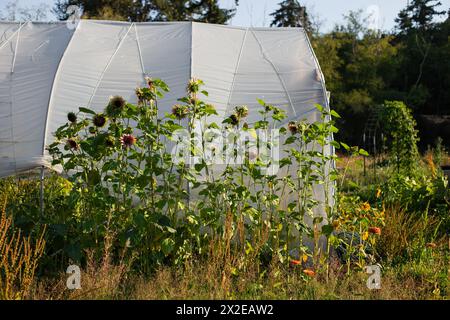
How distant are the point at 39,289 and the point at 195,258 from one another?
1.48 meters

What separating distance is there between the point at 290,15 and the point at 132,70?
25151 millimetres

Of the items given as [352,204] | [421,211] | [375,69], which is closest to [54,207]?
[352,204]

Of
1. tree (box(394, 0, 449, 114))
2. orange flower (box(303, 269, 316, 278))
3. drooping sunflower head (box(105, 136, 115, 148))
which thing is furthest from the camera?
tree (box(394, 0, 449, 114))

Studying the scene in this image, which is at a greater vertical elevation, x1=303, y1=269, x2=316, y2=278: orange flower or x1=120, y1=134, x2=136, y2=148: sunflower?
x1=120, y1=134, x2=136, y2=148: sunflower

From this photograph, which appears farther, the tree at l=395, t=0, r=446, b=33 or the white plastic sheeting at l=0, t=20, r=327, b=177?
the tree at l=395, t=0, r=446, b=33

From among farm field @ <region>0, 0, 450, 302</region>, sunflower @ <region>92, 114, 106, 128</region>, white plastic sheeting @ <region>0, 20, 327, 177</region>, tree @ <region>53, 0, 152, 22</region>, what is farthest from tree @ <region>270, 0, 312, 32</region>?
sunflower @ <region>92, 114, 106, 128</region>

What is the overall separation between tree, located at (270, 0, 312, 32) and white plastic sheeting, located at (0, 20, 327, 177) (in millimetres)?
23383

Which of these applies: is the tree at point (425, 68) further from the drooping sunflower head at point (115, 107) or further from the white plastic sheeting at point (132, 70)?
the drooping sunflower head at point (115, 107)

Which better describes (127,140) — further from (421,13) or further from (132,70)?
(421,13)

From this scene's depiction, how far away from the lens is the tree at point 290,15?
29500 mm

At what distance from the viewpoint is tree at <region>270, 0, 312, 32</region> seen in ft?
96.8

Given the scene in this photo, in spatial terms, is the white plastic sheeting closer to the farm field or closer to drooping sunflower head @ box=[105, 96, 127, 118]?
the farm field

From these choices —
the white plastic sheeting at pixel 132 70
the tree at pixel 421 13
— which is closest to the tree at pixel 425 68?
the tree at pixel 421 13

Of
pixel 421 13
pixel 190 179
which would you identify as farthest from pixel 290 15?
pixel 190 179
